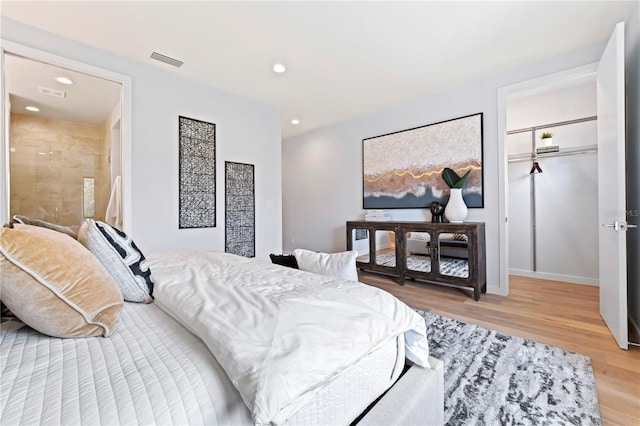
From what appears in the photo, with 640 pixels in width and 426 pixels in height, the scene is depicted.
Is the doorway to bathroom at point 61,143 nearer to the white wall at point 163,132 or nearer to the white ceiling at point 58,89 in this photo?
the white ceiling at point 58,89

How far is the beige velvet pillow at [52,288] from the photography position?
680mm

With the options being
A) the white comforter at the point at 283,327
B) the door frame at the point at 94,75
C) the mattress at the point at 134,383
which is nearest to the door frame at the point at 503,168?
the white comforter at the point at 283,327

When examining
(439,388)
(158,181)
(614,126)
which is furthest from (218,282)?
(614,126)

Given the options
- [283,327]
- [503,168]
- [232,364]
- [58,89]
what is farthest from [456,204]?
[58,89]

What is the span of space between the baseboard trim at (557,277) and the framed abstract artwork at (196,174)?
14.3 feet

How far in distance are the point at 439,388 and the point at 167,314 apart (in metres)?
1.06

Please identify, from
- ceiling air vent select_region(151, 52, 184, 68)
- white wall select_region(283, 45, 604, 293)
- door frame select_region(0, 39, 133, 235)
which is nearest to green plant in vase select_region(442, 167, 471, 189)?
white wall select_region(283, 45, 604, 293)

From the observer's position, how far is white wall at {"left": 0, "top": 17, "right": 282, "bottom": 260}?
8.26ft

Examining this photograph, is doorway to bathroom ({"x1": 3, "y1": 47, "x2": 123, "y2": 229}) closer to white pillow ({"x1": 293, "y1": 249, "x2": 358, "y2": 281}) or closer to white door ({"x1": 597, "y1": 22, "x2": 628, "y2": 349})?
white pillow ({"x1": 293, "y1": 249, "x2": 358, "y2": 281})

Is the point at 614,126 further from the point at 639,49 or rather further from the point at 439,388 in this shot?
the point at 439,388

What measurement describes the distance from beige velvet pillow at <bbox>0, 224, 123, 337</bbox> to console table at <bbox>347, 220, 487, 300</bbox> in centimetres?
305

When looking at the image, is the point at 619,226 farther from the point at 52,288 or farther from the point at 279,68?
the point at 279,68

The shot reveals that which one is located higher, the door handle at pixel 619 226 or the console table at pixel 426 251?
the door handle at pixel 619 226

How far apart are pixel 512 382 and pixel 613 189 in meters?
1.63
